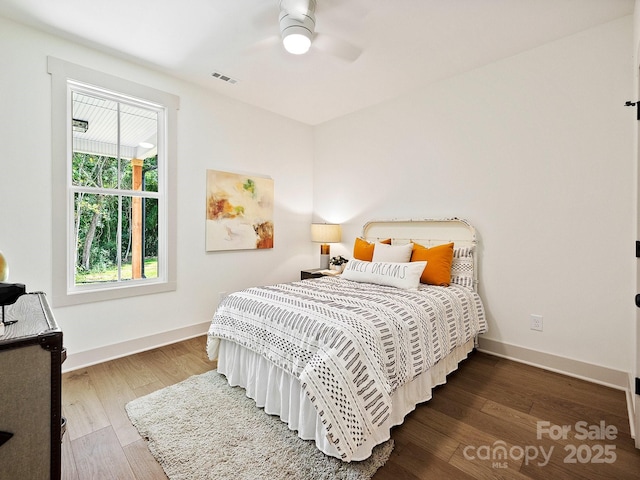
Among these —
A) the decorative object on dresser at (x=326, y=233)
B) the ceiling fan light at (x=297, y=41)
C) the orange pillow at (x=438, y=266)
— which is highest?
the ceiling fan light at (x=297, y=41)

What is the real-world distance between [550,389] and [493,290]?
904mm

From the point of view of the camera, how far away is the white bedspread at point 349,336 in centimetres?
149

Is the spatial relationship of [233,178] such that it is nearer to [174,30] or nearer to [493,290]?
[174,30]

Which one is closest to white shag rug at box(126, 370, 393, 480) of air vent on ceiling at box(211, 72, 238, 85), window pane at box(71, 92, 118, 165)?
window pane at box(71, 92, 118, 165)

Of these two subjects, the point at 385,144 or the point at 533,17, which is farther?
the point at 385,144

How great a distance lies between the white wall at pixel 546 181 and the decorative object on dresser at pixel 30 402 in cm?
304

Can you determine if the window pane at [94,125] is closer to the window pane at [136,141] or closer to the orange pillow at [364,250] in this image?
the window pane at [136,141]

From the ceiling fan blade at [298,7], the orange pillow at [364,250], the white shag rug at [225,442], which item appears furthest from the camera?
the orange pillow at [364,250]

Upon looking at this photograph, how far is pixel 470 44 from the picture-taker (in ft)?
8.53

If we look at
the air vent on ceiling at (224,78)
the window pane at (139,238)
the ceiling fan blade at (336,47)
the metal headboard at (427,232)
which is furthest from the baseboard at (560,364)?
the air vent on ceiling at (224,78)

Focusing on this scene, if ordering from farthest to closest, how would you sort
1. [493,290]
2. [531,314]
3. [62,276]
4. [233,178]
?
[233,178] < [493,290] < [531,314] < [62,276]

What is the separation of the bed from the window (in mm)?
1290

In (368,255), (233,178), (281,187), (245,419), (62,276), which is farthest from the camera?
(281,187)

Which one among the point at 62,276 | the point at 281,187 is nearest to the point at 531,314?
the point at 281,187
